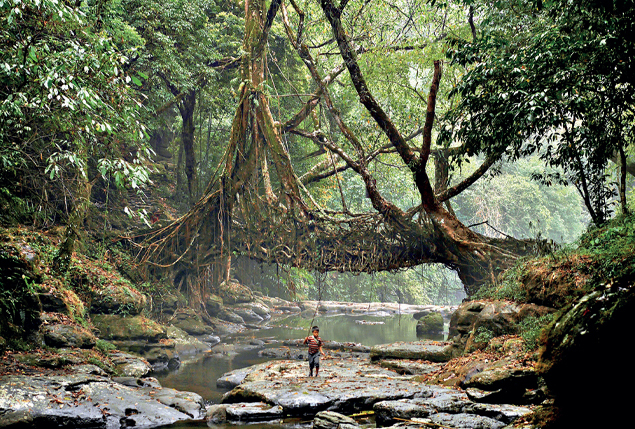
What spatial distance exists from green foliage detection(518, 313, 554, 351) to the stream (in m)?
3.87

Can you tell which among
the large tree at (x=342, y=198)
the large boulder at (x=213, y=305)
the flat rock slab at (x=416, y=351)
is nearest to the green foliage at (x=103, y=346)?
the large tree at (x=342, y=198)

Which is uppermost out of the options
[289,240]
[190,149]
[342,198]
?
[190,149]

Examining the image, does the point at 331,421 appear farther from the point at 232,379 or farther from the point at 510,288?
the point at 510,288

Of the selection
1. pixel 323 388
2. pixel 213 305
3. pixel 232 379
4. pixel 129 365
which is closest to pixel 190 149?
pixel 213 305

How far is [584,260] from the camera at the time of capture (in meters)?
8.02

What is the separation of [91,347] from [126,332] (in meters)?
2.20

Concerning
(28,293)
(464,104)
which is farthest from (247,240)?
(464,104)

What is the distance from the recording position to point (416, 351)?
463 inches

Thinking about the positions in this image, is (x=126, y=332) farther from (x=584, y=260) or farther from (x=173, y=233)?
(x=584, y=260)

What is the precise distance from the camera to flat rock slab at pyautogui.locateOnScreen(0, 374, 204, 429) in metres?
6.52

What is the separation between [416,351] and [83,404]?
7625 mm

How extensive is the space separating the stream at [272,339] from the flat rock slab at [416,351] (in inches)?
145

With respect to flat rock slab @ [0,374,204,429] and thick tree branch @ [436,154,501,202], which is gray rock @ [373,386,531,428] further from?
thick tree branch @ [436,154,501,202]

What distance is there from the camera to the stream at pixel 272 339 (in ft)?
35.1
